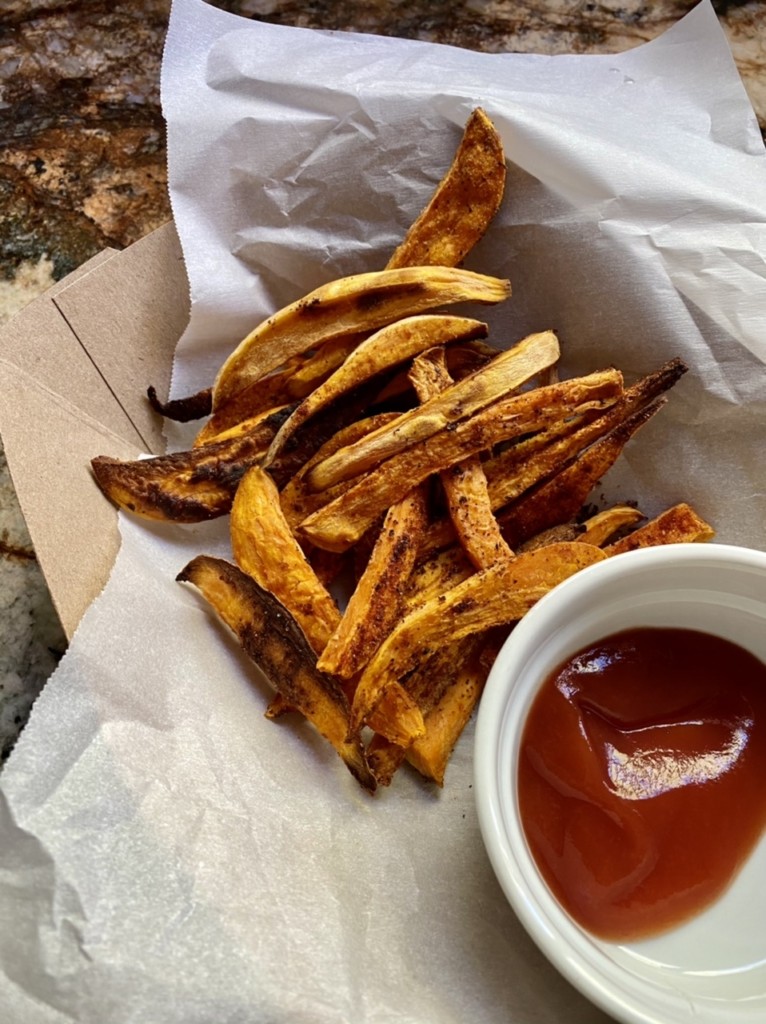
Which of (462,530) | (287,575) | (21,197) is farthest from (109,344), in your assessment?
(462,530)

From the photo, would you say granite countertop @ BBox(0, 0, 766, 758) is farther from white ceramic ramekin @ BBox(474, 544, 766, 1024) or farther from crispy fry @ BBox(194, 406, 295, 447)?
white ceramic ramekin @ BBox(474, 544, 766, 1024)

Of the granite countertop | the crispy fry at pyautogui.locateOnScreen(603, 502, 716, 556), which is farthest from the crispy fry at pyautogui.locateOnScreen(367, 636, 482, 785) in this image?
the granite countertop

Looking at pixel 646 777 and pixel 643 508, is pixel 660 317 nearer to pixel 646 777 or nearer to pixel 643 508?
pixel 643 508

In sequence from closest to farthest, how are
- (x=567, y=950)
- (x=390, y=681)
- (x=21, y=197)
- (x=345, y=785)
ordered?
(x=567, y=950) < (x=390, y=681) < (x=345, y=785) < (x=21, y=197)

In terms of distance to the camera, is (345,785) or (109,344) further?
(109,344)

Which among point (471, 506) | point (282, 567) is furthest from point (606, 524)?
point (282, 567)

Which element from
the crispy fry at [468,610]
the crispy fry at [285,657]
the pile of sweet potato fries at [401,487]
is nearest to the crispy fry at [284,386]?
the pile of sweet potato fries at [401,487]

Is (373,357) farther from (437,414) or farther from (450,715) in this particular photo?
(450,715)
